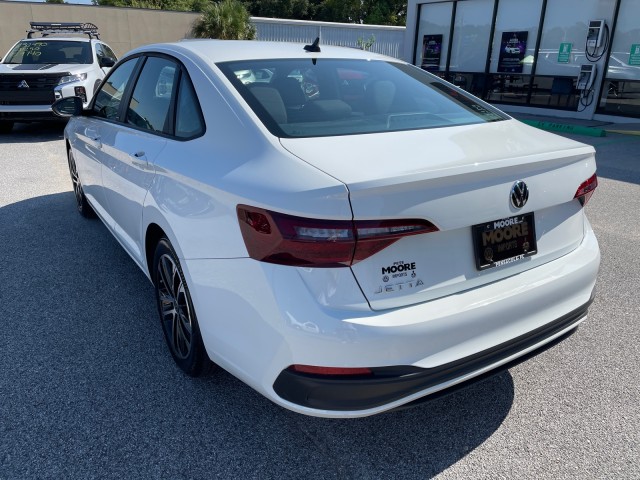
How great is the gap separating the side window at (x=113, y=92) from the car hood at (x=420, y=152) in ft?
6.81

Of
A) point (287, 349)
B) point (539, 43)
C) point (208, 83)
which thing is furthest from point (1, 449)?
point (539, 43)

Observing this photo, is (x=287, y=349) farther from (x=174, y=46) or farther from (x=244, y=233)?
(x=174, y=46)

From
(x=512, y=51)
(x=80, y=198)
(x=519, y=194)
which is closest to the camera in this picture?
(x=519, y=194)

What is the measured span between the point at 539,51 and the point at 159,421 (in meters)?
15.0

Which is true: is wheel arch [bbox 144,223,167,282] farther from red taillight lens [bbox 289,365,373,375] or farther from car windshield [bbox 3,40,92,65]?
car windshield [bbox 3,40,92,65]

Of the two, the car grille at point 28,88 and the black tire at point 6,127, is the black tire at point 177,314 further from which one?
the black tire at point 6,127

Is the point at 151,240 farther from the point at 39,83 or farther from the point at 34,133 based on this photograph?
the point at 34,133

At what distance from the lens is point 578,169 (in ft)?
7.66

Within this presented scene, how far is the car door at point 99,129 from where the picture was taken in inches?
147

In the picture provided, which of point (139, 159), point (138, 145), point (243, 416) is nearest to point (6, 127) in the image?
point (138, 145)

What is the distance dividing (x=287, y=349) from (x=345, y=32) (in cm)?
2889

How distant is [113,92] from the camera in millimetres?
3980

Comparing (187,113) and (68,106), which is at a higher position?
(187,113)

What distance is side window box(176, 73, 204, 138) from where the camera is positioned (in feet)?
8.34
